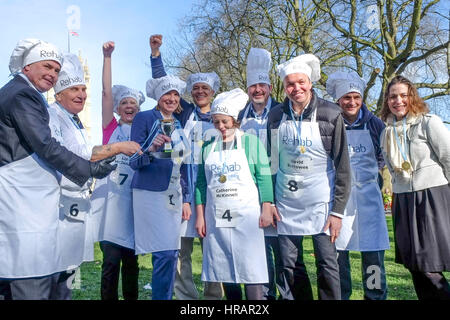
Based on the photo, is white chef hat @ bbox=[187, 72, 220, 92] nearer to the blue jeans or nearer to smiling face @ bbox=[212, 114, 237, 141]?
smiling face @ bbox=[212, 114, 237, 141]

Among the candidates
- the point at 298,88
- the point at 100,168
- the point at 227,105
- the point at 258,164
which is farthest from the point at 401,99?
the point at 100,168

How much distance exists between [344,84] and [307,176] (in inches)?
48.0

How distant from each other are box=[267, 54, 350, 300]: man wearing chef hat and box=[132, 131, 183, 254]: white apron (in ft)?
2.85

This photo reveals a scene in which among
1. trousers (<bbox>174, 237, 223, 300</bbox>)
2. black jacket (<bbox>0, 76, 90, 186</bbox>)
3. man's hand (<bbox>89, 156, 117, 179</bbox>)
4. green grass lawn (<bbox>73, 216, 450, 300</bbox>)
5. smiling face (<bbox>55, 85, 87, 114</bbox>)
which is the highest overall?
smiling face (<bbox>55, 85, 87, 114</bbox>)

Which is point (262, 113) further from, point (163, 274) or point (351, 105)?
point (163, 274)

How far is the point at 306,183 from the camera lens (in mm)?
3502

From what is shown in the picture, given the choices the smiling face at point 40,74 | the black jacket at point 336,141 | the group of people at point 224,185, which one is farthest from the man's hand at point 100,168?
the black jacket at point 336,141

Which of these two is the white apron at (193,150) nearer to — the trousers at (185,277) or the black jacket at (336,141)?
the trousers at (185,277)

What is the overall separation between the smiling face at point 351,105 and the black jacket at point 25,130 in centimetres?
253

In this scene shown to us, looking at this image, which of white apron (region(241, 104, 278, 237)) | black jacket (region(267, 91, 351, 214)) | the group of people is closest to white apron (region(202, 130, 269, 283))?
the group of people

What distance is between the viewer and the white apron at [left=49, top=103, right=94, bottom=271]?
3031 millimetres

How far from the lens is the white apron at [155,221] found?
12.0ft

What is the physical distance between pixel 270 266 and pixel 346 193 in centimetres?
112
